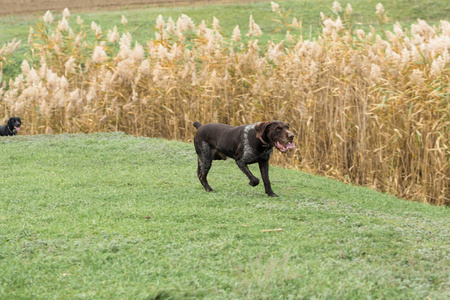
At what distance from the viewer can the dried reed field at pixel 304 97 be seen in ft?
25.4

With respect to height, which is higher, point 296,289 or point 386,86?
point 386,86

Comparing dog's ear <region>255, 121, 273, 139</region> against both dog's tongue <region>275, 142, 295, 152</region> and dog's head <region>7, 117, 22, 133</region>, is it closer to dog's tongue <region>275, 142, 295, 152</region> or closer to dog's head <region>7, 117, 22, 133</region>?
dog's tongue <region>275, 142, 295, 152</region>

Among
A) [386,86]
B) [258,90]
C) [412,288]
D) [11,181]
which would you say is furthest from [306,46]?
[412,288]

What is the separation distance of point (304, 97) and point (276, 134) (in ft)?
12.2

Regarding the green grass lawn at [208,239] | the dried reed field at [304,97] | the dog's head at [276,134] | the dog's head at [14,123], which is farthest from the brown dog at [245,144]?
the dog's head at [14,123]

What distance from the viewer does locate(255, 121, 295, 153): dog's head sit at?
557 cm

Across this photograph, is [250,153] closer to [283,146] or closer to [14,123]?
[283,146]

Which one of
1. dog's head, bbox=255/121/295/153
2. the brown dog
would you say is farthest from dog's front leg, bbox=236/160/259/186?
dog's head, bbox=255/121/295/153

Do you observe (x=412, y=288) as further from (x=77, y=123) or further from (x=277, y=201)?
(x=77, y=123)

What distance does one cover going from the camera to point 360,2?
1021 inches

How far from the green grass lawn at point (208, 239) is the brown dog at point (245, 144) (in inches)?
13.6

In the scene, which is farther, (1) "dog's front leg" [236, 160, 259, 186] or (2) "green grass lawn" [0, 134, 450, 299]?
(1) "dog's front leg" [236, 160, 259, 186]

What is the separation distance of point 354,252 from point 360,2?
24007mm

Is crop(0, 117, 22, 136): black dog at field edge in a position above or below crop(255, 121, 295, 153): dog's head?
below
